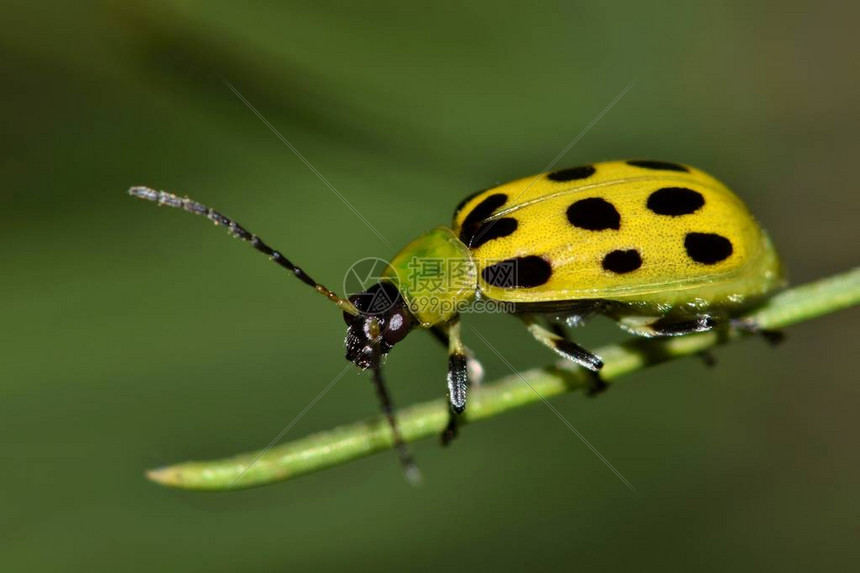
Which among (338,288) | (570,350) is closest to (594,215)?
(570,350)

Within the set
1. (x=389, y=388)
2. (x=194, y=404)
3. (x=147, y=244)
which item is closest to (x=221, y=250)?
(x=147, y=244)

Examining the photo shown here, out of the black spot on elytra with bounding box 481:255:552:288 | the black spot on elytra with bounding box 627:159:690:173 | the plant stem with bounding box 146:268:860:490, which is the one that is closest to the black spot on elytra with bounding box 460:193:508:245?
the black spot on elytra with bounding box 481:255:552:288

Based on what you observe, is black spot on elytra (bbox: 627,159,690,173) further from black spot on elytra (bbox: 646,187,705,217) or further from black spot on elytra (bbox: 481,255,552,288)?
black spot on elytra (bbox: 481,255,552,288)

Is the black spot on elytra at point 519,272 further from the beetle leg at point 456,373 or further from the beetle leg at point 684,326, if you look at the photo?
the beetle leg at point 684,326

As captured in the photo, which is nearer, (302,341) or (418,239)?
(302,341)

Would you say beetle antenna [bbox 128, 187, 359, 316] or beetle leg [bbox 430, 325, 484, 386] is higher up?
beetle antenna [bbox 128, 187, 359, 316]

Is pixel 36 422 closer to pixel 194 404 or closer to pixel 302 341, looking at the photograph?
pixel 194 404

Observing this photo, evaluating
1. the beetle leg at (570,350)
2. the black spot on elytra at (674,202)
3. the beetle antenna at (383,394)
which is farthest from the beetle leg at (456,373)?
the black spot on elytra at (674,202)

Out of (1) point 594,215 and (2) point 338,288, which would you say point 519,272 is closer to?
(1) point 594,215
